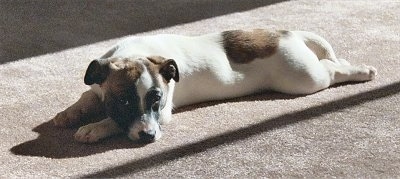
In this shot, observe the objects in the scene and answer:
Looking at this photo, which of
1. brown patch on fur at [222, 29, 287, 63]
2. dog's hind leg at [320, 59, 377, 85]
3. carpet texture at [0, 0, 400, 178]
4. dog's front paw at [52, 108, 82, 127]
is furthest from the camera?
dog's hind leg at [320, 59, 377, 85]

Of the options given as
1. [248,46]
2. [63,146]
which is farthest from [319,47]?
[63,146]

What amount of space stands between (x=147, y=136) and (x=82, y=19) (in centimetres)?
128

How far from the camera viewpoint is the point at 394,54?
2.38m

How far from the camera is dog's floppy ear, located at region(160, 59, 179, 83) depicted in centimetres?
172

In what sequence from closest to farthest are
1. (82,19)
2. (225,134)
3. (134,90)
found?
(134,90) < (225,134) < (82,19)

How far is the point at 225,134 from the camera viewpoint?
1764 millimetres

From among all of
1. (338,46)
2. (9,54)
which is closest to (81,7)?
(9,54)

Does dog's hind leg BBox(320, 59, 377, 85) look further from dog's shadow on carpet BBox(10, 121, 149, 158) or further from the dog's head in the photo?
dog's shadow on carpet BBox(10, 121, 149, 158)

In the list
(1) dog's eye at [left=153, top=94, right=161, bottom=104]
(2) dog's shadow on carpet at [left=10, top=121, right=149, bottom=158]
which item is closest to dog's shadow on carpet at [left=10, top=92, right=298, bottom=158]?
(2) dog's shadow on carpet at [left=10, top=121, right=149, bottom=158]

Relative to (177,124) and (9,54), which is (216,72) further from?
(9,54)

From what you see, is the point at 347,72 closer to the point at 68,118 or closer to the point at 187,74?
the point at 187,74

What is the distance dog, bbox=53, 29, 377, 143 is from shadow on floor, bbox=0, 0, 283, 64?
25.8 inches

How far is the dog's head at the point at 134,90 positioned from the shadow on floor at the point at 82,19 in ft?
2.41

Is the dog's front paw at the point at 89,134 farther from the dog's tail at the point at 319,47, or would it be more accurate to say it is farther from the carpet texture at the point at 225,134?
the dog's tail at the point at 319,47
